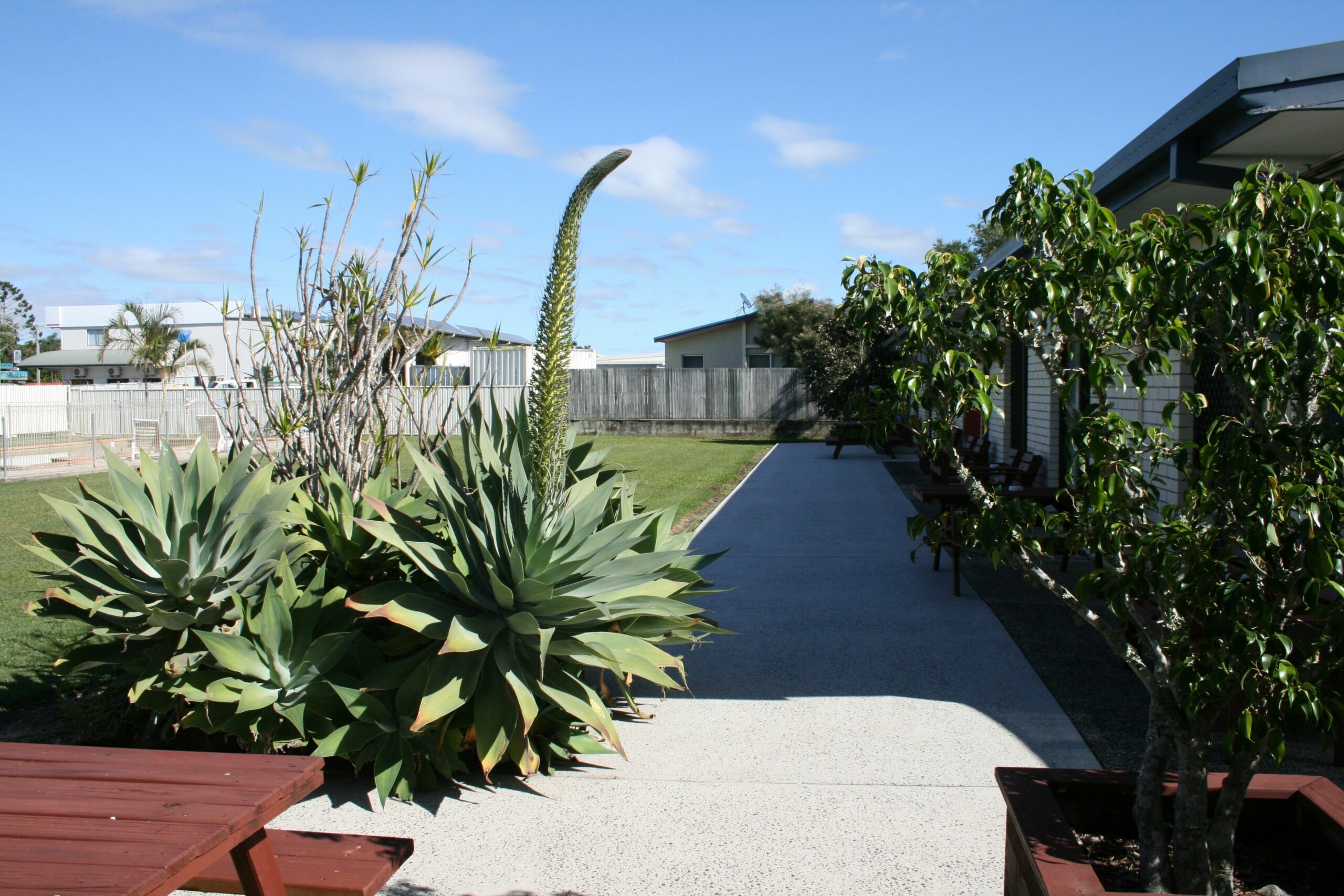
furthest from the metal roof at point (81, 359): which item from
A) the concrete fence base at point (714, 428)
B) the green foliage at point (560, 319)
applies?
the green foliage at point (560, 319)

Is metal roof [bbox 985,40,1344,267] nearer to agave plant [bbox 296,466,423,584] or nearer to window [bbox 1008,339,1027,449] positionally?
agave plant [bbox 296,466,423,584]

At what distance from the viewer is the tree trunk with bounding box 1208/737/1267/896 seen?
8.67 feet

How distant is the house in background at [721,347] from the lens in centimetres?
4069

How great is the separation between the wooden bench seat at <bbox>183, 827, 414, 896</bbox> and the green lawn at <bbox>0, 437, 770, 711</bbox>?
2.38m

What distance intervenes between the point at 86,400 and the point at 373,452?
32.6 meters

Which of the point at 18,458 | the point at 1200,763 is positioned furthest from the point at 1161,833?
the point at 18,458

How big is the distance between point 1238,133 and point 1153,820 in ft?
11.9

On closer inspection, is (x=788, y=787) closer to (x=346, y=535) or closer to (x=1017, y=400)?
(x=346, y=535)

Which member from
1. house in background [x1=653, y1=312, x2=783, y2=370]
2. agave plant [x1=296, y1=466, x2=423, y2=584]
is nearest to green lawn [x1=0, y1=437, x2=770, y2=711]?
agave plant [x1=296, y1=466, x2=423, y2=584]

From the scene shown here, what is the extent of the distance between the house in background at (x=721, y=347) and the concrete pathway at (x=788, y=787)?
3384cm

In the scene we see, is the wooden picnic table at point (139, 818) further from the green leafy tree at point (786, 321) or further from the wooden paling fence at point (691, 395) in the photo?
the green leafy tree at point (786, 321)

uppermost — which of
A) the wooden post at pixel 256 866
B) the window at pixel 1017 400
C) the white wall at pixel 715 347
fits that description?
the white wall at pixel 715 347

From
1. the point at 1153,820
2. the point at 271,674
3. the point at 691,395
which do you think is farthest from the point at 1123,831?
the point at 691,395

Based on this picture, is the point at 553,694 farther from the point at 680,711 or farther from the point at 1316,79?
the point at 1316,79
